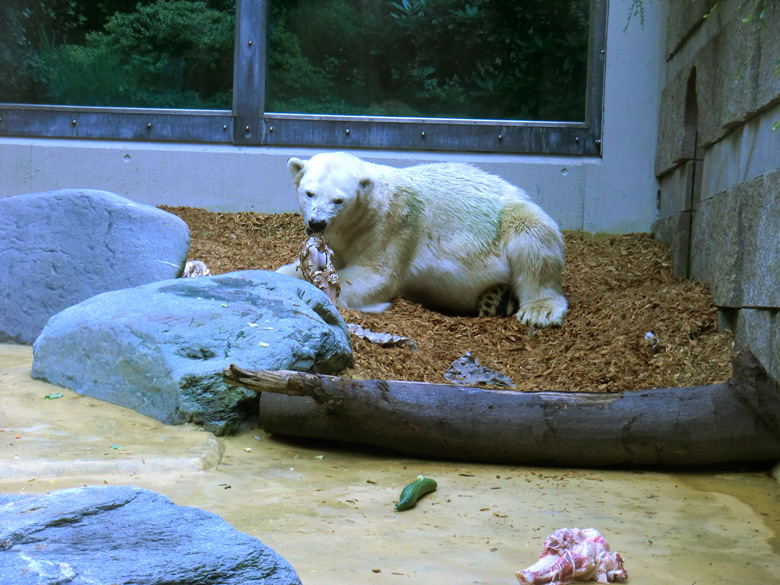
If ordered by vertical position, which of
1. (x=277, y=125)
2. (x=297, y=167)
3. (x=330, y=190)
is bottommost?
(x=330, y=190)

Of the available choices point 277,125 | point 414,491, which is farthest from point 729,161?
point 277,125

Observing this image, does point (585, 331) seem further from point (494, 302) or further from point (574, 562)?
point (574, 562)

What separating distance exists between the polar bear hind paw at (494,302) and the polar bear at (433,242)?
0.02m

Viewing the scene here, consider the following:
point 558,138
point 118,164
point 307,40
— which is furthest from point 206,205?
point 558,138

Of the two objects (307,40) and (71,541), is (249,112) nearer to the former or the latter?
(307,40)

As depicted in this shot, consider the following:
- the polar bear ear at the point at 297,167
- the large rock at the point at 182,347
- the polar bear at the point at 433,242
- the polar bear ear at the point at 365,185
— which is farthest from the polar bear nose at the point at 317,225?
the large rock at the point at 182,347

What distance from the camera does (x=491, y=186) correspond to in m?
6.58

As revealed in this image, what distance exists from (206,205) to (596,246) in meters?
3.66

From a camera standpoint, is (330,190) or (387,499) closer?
(387,499)

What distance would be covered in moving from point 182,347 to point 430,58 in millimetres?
4841

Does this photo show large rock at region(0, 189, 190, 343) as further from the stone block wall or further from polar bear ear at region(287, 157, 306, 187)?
the stone block wall

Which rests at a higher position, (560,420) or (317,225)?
(317,225)

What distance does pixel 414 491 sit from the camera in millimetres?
2932

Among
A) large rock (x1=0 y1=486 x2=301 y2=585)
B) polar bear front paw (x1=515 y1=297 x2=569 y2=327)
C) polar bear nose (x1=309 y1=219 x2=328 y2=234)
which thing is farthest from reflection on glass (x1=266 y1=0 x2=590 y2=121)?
large rock (x1=0 y1=486 x2=301 y2=585)
